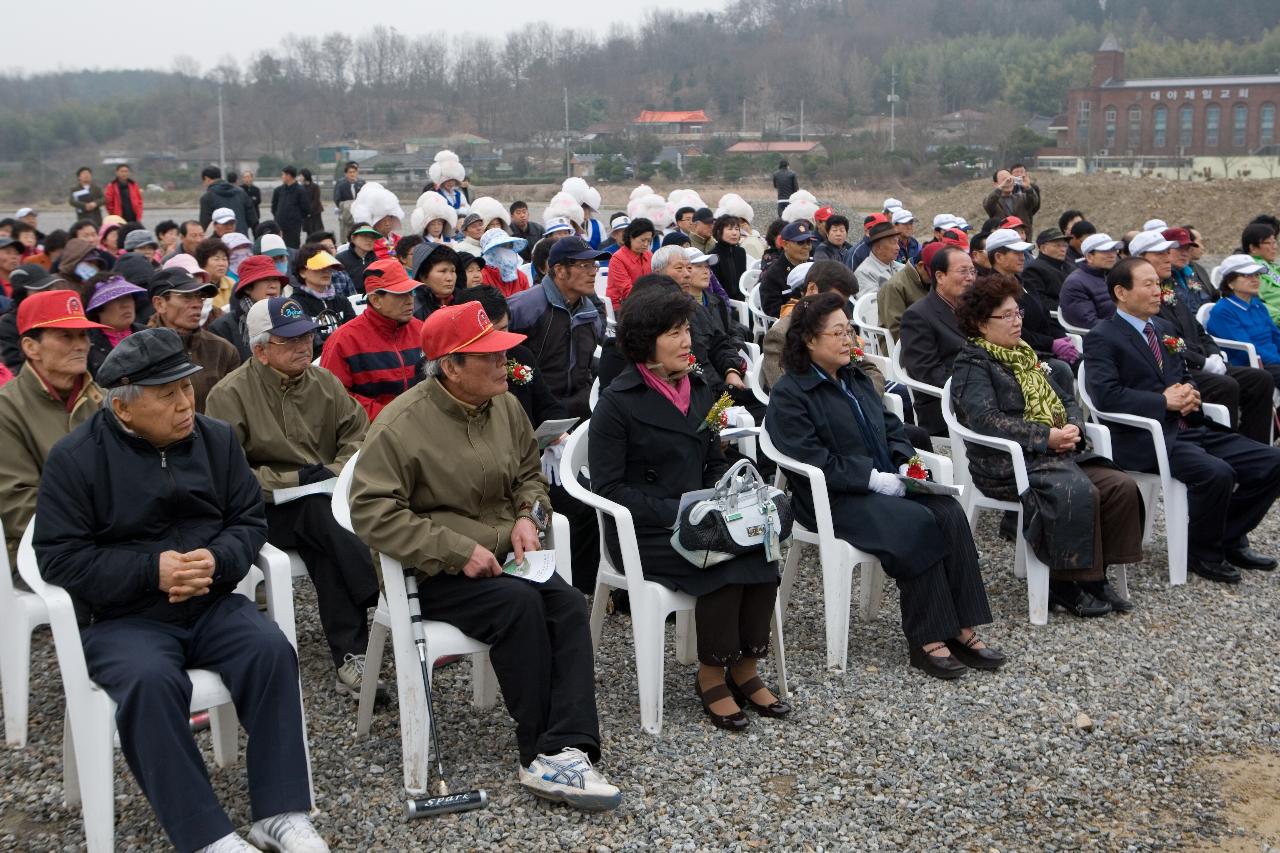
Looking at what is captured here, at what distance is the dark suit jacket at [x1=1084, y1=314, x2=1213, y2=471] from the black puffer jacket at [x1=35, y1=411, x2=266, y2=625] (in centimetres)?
425

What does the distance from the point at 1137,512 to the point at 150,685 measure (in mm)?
4133

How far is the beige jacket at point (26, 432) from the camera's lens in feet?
13.3

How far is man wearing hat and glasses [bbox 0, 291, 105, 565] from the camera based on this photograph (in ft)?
13.3

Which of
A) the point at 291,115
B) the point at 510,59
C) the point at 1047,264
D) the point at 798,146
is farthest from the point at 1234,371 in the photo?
the point at 510,59

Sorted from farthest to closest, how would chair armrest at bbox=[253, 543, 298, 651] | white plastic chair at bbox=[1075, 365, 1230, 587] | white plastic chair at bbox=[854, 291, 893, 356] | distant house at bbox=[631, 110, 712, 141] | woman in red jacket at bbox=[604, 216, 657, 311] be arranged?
1. distant house at bbox=[631, 110, 712, 141]
2. woman in red jacket at bbox=[604, 216, 657, 311]
3. white plastic chair at bbox=[854, 291, 893, 356]
4. white plastic chair at bbox=[1075, 365, 1230, 587]
5. chair armrest at bbox=[253, 543, 298, 651]

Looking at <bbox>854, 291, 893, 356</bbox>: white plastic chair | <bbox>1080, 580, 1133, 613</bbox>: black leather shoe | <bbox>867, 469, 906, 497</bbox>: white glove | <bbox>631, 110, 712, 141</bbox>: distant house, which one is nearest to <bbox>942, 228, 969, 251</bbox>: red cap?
<bbox>854, 291, 893, 356</bbox>: white plastic chair

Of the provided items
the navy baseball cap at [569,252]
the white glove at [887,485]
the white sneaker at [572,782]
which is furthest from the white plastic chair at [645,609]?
the navy baseball cap at [569,252]

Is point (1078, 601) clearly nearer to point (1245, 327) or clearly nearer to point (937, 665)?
point (937, 665)

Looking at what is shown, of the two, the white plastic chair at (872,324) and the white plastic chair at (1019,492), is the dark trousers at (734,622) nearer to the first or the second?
the white plastic chair at (1019,492)

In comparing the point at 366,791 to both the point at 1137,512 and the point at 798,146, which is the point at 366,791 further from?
the point at 798,146

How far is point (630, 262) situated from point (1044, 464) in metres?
3.82

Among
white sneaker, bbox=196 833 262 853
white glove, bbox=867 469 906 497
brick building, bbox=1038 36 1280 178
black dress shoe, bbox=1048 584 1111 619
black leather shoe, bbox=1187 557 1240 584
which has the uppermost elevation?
brick building, bbox=1038 36 1280 178

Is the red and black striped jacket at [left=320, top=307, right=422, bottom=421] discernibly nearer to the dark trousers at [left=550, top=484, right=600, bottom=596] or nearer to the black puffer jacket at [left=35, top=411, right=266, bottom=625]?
the dark trousers at [left=550, top=484, right=600, bottom=596]

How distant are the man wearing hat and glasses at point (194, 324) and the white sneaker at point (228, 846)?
9.24ft
